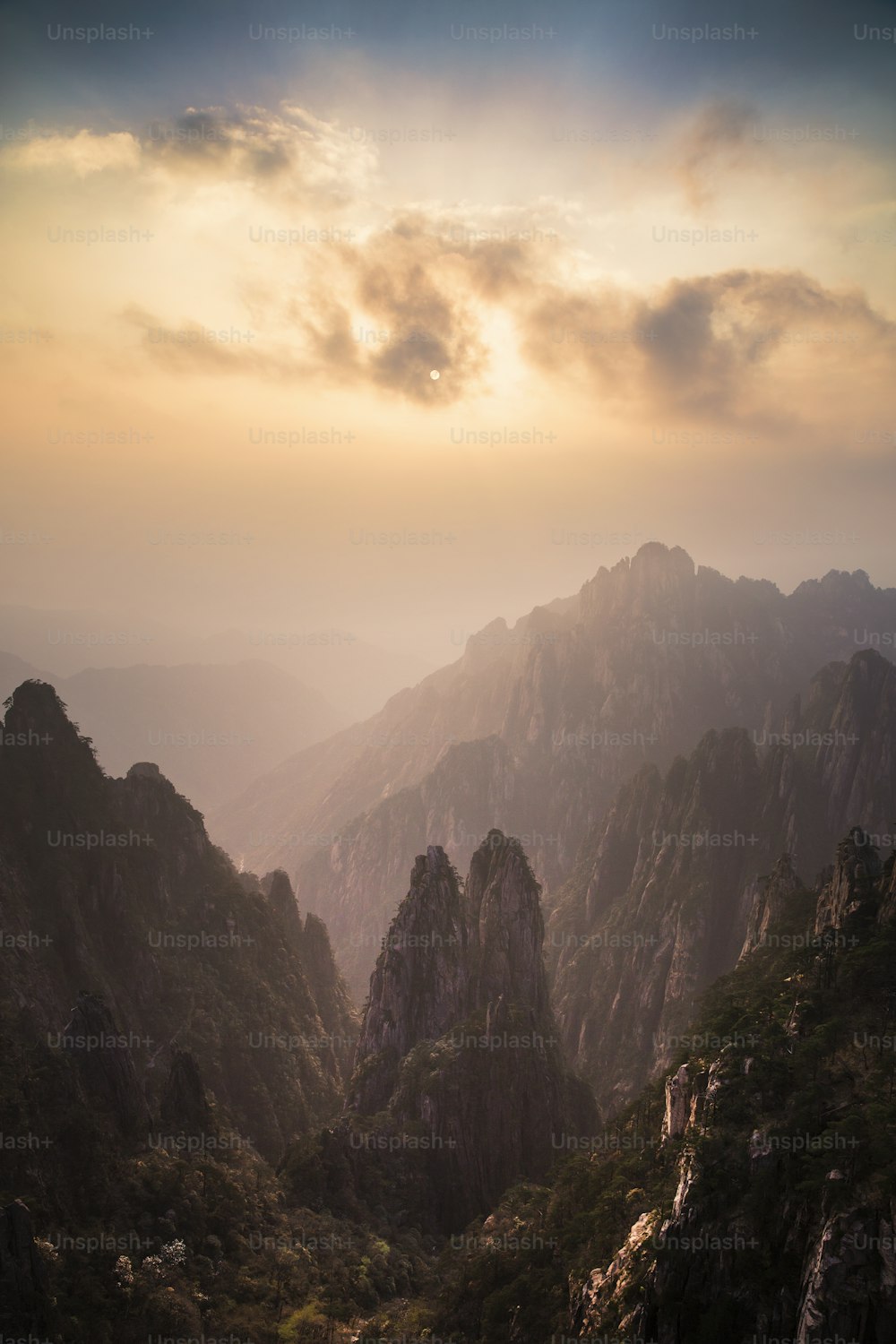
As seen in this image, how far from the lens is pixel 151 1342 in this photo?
38531mm

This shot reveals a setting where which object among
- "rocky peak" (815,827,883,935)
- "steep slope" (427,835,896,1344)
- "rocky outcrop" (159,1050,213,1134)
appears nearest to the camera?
"steep slope" (427,835,896,1344)

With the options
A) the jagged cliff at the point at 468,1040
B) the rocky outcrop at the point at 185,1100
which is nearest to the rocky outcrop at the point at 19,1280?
the rocky outcrop at the point at 185,1100

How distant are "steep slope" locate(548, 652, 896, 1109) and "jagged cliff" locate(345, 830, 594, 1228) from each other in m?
44.1

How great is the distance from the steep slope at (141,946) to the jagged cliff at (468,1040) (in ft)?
45.9

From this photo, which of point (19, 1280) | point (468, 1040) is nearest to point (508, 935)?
point (468, 1040)

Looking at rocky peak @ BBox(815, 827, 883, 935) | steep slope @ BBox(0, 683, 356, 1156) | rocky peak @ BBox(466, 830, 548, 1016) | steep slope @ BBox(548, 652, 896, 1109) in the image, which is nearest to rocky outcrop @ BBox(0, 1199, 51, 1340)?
steep slope @ BBox(0, 683, 356, 1156)

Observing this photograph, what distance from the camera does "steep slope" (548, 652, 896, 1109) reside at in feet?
445

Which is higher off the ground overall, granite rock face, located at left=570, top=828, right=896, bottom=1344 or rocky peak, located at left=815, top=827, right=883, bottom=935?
rocky peak, located at left=815, top=827, right=883, bottom=935

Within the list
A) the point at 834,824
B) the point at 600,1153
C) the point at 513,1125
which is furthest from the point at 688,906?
the point at 600,1153

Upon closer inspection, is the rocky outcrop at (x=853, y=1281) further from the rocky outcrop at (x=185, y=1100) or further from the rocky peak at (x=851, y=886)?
the rocky outcrop at (x=185, y=1100)

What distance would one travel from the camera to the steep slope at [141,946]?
Result: 235 feet

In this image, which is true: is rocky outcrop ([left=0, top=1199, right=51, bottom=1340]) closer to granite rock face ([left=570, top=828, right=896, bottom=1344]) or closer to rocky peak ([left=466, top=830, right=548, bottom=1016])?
granite rock face ([left=570, top=828, right=896, bottom=1344])

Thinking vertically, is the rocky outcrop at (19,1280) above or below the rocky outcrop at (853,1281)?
below

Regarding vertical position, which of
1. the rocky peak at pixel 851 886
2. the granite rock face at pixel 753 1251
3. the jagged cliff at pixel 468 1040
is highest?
the rocky peak at pixel 851 886
